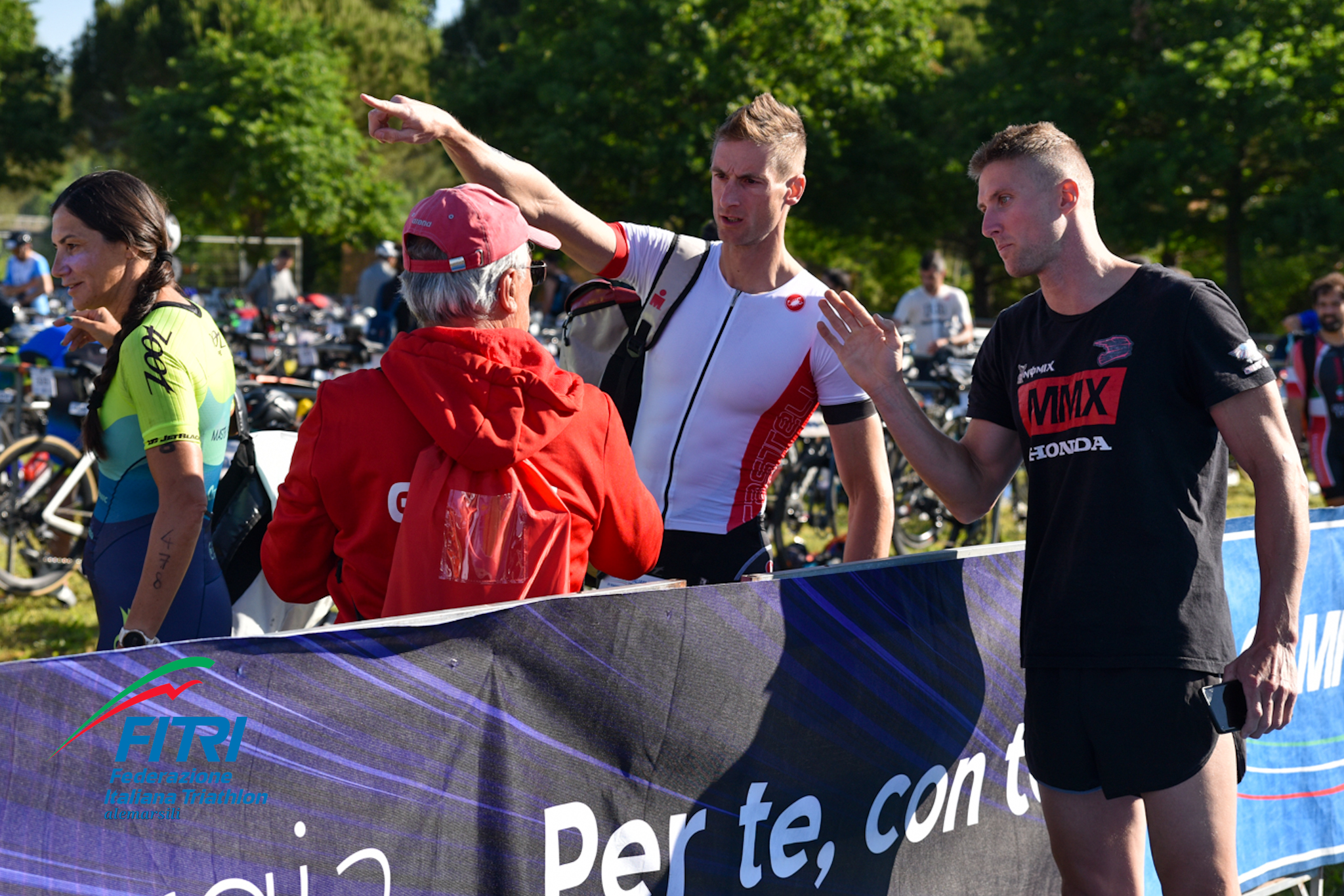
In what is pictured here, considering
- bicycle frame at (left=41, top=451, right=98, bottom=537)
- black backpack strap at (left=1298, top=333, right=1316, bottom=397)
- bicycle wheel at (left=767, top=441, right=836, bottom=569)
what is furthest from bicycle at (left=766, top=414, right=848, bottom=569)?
bicycle frame at (left=41, top=451, right=98, bottom=537)

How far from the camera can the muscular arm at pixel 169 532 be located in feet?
8.79

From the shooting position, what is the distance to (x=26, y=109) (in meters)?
46.4

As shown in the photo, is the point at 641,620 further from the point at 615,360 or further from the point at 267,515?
the point at 267,515

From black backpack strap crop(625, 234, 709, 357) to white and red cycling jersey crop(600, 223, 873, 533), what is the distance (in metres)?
0.03

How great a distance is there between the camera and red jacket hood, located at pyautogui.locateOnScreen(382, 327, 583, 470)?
212cm

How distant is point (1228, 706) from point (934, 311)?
994 centimetres

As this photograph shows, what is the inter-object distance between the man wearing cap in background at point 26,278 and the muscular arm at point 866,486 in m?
12.2

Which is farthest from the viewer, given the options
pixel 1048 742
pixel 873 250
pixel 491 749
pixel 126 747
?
pixel 873 250

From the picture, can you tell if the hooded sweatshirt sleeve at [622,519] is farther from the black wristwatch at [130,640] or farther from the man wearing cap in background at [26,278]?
the man wearing cap in background at [26,278]

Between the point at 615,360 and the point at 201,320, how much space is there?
1070 mm

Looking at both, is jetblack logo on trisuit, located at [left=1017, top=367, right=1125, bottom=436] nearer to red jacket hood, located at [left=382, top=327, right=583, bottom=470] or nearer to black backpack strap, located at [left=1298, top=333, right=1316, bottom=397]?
red jacket hood, located at [left=382, top=327, right=583, bottom=470]

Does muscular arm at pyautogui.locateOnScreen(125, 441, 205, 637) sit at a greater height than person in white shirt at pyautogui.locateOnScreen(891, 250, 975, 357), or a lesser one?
lesser

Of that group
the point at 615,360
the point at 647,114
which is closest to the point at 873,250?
the point at 647,114

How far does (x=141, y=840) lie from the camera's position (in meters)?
1.79
